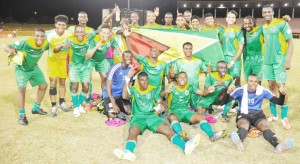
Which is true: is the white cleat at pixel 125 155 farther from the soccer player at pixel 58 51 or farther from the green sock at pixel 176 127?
the soccer player at pixel 58 51

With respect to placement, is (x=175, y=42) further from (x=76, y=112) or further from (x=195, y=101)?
(x=76, y=112)

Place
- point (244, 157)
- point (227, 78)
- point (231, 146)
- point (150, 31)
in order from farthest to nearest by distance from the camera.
A: 1. point (150, 31)
2. point (227, 78)
3. point (231, 146)
4. point (244, 157)

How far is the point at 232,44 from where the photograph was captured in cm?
672

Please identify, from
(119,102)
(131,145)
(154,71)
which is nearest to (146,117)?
(131,145)

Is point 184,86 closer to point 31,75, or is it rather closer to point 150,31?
point 150,31

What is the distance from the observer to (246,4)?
53.5 meters

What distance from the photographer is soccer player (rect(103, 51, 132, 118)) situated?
6.27m

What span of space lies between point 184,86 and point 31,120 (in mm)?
3356

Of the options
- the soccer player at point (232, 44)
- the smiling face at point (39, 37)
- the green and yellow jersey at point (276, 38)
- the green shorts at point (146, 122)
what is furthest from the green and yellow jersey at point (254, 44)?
the smiling face at point (39, 37)

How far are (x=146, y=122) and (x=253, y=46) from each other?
10.7ft

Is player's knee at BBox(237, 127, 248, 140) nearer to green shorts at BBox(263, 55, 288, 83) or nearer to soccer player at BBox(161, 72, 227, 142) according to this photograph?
soccer player at BBox(161, 72, 227, 142)

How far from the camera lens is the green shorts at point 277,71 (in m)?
5.86

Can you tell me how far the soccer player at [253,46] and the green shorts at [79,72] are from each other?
3.79m

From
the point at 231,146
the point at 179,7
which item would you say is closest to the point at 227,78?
the point at 231,146
